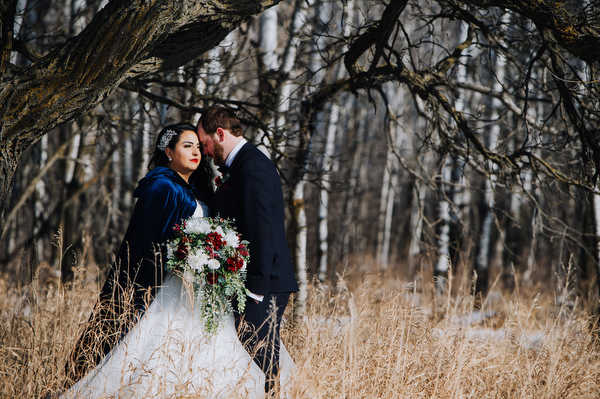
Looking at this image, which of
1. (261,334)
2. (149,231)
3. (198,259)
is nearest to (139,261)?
(149,231)

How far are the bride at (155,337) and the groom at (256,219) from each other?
146mm

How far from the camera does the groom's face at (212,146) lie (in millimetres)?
3107

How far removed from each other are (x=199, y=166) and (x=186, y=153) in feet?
1.11

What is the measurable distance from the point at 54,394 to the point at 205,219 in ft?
4.49

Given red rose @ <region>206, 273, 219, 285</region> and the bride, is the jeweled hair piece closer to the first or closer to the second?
the bride

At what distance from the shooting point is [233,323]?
297 centimetres

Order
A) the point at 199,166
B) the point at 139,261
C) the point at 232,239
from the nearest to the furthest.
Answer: the point at 232,239 < the point at 139,261 < the point at 199,166

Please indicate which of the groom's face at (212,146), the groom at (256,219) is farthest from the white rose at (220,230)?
the groom's face at (212,146)

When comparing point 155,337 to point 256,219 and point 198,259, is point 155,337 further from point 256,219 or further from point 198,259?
point 256,219

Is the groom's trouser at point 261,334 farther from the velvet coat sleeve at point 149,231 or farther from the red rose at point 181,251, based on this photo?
the velvet coat sleeve at point 149,231

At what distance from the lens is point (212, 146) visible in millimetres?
3143

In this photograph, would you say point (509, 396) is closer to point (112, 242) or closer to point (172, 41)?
point (172, 41)

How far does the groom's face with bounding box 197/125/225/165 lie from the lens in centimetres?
311

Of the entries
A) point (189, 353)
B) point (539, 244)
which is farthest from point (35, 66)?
point (539, 244)
